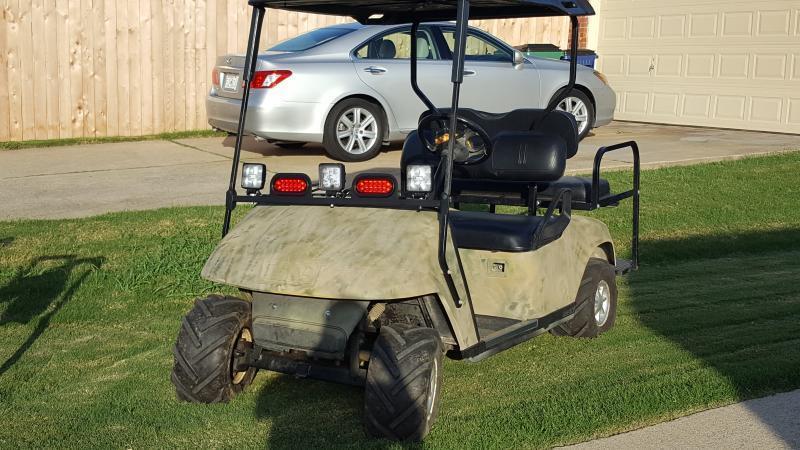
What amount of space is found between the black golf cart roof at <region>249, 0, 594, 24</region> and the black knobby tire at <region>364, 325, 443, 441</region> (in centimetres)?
189

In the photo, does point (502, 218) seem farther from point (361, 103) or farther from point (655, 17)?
point (655, 17)

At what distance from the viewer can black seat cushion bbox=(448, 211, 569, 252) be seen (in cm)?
547

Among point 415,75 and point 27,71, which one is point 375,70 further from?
point 415,75

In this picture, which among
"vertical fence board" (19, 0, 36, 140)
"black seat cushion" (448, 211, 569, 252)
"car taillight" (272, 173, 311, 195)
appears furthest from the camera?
"vertical fence board" (19, 0, 36, 140)

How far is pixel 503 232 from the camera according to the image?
5559 millimetres

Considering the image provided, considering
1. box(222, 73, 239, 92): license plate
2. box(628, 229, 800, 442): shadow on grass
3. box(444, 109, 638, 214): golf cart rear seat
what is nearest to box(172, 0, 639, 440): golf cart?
→ box(444, 109, 638, 214): golf cart rear seat

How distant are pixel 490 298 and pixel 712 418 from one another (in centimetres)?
122

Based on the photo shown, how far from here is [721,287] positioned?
7875 millimetres

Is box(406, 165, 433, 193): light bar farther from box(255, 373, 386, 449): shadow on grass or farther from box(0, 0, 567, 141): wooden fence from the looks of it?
box(0, 0, 567, 141): wooden fence

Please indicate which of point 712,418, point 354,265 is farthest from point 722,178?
point 354,265

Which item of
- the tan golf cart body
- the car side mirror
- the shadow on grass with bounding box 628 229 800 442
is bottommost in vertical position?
the shadow on grass with bounding box 628 229 800 442

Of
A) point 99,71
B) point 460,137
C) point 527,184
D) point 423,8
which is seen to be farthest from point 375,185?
point 99,71

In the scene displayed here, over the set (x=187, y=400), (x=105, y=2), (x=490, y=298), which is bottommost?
(x=187, y=400)

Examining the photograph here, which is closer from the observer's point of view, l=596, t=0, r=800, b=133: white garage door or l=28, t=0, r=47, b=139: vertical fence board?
l=28, t=0, r=47, b=139: vertical fence board
